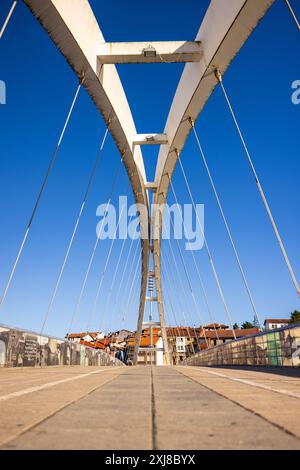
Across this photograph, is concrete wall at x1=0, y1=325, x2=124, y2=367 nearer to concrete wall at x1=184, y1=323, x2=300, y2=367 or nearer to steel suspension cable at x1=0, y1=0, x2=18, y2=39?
concrete wall at x1=184, y1=323, x2=300, y2=367

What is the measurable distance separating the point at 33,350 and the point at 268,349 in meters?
6.47

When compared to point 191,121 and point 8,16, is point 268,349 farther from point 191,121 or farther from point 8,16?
point 191,121

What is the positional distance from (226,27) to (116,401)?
1059 cm

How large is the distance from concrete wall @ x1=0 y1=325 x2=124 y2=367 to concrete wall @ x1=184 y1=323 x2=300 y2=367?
6130mm

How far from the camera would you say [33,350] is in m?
10.5

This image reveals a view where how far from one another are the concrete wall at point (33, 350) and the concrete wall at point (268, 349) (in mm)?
6130

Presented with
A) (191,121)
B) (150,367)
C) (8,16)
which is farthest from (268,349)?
(191,121)

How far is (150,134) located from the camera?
18.6 meters

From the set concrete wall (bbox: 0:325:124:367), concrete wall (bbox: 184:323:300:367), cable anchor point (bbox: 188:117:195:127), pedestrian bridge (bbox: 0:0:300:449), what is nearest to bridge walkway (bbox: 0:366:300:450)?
pedestrian bridge (bbox: 0:0:300:449)

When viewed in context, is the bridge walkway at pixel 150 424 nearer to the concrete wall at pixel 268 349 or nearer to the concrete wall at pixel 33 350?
the concrete wall at pixel 268 349

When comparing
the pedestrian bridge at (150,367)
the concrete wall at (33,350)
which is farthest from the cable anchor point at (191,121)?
the concrete wall at (33,350)
